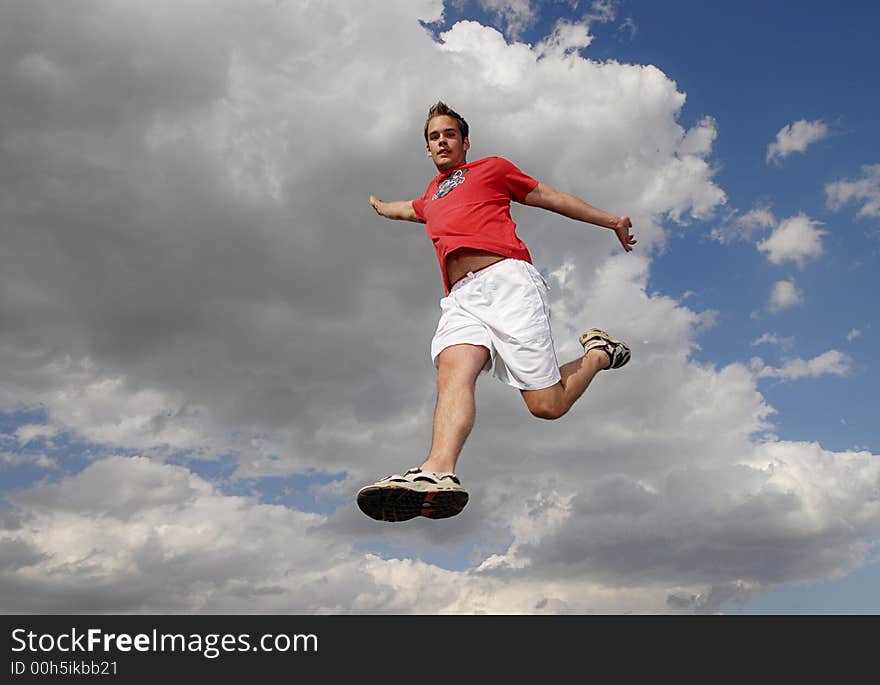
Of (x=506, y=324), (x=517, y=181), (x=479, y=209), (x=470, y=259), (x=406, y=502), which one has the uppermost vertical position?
(x=517, y=181)

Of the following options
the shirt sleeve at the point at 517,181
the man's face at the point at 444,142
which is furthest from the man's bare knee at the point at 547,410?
the man's face at the point at 444,142

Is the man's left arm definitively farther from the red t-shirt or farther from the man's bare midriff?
the man's bare midriff

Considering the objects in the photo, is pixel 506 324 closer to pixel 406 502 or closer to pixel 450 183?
pixel 450 183

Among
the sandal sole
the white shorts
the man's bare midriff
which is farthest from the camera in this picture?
the man's bare midriff

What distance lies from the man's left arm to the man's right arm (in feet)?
4.46

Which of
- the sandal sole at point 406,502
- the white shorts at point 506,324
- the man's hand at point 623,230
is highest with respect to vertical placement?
the man's hand at point 623,230

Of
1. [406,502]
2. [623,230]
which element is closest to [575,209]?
[623,230]

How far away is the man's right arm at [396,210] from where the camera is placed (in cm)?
784

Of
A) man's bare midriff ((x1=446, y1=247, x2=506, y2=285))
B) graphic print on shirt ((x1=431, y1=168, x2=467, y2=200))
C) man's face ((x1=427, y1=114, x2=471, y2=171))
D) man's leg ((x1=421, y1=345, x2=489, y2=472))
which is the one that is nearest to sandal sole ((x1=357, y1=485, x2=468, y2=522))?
man's leg ((x1=421, y1=345, x2=489, y2=472))

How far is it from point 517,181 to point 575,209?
57 cm

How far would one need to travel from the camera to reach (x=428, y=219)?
6926 millimetres

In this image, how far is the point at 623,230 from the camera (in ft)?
22.8

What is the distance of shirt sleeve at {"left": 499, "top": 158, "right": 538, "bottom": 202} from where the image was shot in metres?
6.85

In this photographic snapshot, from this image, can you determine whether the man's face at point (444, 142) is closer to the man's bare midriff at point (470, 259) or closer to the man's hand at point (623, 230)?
the man's bare midriff at point (470, 259)
